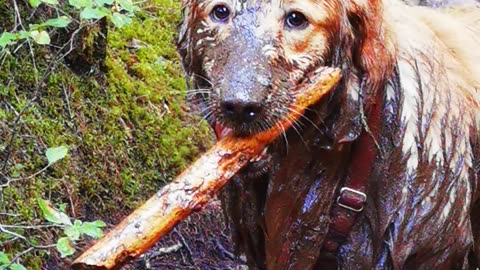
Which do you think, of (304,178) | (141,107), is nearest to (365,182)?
(304,178)

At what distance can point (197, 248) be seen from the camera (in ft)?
18.6

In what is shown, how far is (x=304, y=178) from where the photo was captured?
386 centimetres

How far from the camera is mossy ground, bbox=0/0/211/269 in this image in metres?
4.82

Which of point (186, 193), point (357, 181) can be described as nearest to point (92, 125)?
point (357, 181)

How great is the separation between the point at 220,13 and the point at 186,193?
2.21ft

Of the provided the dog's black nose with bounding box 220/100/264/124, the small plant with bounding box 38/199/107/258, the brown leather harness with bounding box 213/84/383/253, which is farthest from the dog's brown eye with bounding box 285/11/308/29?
the small plant with bounding box 38/199/107/258

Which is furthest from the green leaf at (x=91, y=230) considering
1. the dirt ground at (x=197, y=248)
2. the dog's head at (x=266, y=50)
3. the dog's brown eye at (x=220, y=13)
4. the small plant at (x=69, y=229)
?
the dirt ground at (x=197, y=248)

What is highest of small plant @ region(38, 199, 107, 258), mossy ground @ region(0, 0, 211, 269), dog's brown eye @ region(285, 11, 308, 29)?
dog's brown eye @ region(285, 11, 308, 29)

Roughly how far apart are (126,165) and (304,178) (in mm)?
1904

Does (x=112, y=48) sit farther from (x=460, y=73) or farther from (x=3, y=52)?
(x=460, y=73)

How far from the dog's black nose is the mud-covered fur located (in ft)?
0.35

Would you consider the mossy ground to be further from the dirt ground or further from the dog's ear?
the dog's ear

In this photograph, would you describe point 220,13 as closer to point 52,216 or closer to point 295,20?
point 295,20

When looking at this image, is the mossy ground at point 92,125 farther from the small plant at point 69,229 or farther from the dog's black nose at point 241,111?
the dog's black nose at point 241,111
